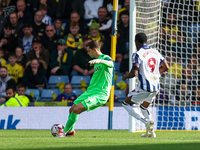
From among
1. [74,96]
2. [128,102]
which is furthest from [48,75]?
[128,102]

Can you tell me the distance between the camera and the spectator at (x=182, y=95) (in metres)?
10.0

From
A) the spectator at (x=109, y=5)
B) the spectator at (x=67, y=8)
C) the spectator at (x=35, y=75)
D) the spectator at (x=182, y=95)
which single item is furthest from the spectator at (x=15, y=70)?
the spectator at (x=182, y=95)

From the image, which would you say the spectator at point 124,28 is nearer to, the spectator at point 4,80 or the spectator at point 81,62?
the spectator at point 81,62

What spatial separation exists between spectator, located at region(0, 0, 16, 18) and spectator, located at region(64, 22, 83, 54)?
8.29ft

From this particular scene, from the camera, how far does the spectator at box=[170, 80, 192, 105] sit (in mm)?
10047

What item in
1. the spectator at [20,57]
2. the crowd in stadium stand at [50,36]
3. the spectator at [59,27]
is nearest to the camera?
the crowd in stadium stand at [50,36]

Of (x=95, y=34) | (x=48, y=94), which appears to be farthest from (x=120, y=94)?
(x=95, y=34)

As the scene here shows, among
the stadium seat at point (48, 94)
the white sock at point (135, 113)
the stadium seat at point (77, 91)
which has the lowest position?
the stadium seat at point (48, 94)

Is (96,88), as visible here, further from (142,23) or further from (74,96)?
(74,96)

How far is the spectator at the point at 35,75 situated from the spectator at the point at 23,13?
1.96 metres

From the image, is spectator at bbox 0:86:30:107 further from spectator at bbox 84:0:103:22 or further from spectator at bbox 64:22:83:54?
spectator at bbox 84:0:103:22

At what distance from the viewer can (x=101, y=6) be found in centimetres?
1318

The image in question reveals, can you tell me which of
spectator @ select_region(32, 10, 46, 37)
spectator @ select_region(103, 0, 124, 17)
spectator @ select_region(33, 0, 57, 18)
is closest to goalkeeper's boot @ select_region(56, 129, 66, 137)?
spectator @ select_region(32, 10, 46, 37)

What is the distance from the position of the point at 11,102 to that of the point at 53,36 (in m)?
3.48
